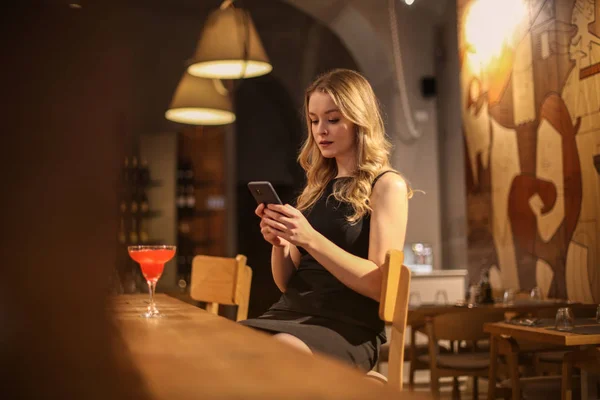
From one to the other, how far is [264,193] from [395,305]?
1.47 ft

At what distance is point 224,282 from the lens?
2.48 meters

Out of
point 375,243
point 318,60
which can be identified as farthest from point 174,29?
point 375,243

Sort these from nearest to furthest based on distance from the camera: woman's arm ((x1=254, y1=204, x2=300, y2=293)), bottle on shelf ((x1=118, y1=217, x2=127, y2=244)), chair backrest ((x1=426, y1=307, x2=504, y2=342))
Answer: bottle on shelf ((x1=118, y1=217, x2=127, y2=244)) < woman's arm ((x1=254, y1=204, x2=300, y2=293)) < chair backrest ((x1=426, y1=307, x2=504, y2=342))

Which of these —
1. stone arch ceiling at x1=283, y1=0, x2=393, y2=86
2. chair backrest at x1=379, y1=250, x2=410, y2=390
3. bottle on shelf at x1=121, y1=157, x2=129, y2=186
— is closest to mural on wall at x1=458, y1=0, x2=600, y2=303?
stone arch ceiling at x1=283, y1=0, x2=393, y2=86

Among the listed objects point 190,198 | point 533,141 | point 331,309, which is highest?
point 533,141

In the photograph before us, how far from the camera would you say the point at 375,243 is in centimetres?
192

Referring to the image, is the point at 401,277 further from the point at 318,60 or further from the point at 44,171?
the point at 318,60

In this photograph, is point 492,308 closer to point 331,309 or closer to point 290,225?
point 331,309

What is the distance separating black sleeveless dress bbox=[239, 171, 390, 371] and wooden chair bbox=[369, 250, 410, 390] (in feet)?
0.57

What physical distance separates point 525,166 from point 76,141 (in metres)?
5.11

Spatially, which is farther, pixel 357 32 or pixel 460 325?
pixel 357 32

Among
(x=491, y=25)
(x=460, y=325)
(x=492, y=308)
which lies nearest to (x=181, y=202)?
(x=491, y=25)

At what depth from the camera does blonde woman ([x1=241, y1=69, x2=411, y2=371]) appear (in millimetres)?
1825

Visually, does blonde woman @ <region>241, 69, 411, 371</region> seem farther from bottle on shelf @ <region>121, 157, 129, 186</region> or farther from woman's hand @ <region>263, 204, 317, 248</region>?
bottle on shelf @ <region>121, 157, 129, 186</region>
